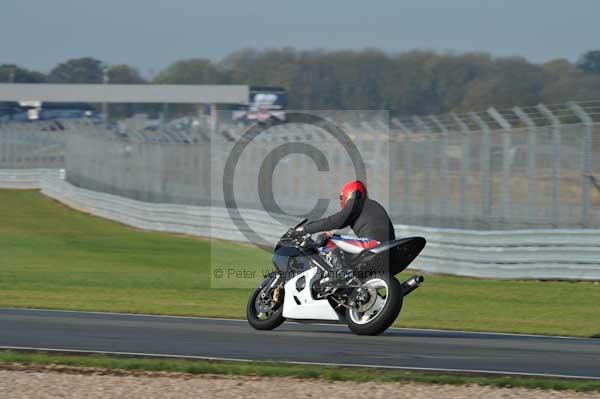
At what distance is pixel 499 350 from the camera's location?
1022cm

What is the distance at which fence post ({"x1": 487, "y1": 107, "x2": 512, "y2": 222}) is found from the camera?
2003cm

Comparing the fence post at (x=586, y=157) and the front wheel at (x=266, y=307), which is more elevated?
the fence post at (x=586, y=157)

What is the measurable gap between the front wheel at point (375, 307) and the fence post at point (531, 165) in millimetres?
9282

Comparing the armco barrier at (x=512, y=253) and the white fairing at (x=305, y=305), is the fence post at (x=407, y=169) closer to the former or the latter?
the armco barrier at (x=512, y=253)

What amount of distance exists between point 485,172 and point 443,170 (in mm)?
1715

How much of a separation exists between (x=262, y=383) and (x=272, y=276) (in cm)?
327

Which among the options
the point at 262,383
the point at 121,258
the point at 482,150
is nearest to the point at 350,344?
the point at 262,383

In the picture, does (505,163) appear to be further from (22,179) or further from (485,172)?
(22,179)

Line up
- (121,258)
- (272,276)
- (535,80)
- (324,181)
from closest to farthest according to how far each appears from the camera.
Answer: (272,276) → (121,258) → (324,181) → (535,80)

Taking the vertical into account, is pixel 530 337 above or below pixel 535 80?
below

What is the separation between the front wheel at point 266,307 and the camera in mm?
11375

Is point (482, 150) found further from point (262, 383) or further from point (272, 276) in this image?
point (262, 383)

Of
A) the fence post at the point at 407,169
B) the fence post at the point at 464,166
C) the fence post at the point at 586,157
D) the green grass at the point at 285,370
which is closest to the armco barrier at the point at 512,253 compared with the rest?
the fence post at the point at 586,157

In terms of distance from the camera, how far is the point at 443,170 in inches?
881
